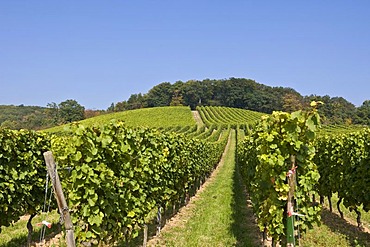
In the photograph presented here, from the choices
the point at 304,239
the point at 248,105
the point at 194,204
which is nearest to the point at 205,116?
the point at 248,105

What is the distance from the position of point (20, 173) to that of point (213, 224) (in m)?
6.14

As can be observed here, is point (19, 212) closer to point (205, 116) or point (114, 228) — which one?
point (114, 228)

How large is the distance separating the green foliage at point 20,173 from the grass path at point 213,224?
11.2 ft

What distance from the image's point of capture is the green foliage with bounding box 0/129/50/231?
324 inches

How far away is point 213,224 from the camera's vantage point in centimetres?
1177

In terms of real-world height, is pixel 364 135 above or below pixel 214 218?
above

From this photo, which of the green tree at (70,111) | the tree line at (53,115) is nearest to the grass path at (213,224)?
the tree line at (53,115)

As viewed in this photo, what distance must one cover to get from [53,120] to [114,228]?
103 metres

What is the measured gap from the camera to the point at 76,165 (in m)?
6.30

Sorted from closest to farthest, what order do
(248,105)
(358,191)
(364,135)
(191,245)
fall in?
(191,245) → (358,191) → (364,135) → (248,105)

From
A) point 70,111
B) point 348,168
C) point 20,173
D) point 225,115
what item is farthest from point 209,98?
point 20,173

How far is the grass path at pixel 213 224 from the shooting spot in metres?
10.0

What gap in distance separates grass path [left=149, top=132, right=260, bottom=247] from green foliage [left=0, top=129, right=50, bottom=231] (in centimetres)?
340

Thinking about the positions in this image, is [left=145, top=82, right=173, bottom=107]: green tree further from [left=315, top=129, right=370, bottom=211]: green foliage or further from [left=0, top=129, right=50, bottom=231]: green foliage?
[left=0, top=129, right=50, bottom=231]: green foliage
